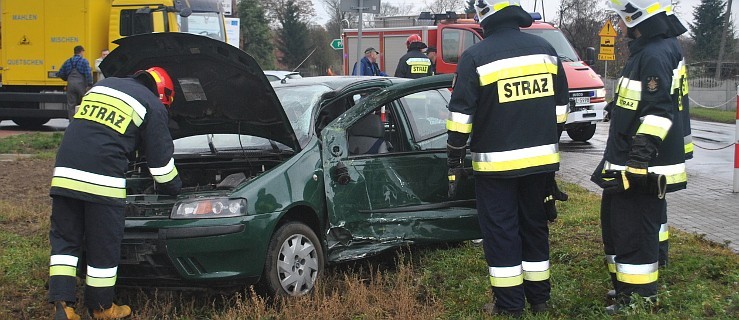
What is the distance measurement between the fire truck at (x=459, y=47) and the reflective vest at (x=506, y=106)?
811cm

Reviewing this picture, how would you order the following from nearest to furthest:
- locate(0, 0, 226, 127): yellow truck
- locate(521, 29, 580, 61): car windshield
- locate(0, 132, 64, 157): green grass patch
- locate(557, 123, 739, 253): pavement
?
locate(557, 123, 739, 253): pavement → locate(0, 132, 64, 157): green grass patch → locate(521, 29, 580, 61): car windshield → locate(0, 0, 226, 127): yellow truck

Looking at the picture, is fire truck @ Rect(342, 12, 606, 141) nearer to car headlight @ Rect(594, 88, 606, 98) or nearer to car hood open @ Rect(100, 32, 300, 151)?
car headlight @ Rect(594, 88, 606, 98)

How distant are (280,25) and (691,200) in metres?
61.3

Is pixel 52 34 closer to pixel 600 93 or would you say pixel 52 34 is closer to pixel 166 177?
pixel 600 93

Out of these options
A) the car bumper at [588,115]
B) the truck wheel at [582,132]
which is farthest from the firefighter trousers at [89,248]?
the truck wheel at [582,132]

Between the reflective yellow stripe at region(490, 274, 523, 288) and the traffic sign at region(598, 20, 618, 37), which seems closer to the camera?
the reflective yellow stripe at region(490, 274, 523, 288)

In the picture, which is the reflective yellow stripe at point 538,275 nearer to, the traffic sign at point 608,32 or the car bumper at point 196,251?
the car bumper at point 196,251

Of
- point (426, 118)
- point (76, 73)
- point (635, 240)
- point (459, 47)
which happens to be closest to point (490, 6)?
point (635, 240)

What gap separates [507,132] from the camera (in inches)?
184

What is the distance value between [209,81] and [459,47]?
11447mm

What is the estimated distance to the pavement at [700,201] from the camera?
23.3ft

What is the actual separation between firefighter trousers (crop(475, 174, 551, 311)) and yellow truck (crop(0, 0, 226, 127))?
12.4 meters

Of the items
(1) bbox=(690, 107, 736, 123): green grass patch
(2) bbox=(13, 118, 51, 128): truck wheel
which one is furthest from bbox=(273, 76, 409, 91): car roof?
(1) bbox=(690, 107, 736, 123): green grass patch

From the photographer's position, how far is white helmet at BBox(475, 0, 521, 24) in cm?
474
